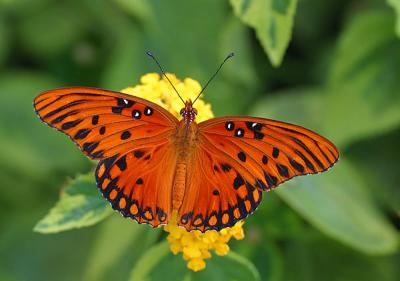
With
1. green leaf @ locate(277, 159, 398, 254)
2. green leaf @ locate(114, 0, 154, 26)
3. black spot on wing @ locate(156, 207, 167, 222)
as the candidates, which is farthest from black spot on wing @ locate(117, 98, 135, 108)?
green leaf @ locate(114, 0, 154, 26)

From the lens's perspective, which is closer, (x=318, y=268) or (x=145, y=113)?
(x=145, y=113)

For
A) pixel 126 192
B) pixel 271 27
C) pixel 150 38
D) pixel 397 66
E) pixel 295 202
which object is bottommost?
pixel 126 192

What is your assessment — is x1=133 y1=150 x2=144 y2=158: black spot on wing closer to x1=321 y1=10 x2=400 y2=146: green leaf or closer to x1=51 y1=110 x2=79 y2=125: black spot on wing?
x1=51 y1=110 x2=79 y2=125: black spot on wing

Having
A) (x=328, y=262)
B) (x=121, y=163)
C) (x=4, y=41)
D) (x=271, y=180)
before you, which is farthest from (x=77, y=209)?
(x=4, y=41)

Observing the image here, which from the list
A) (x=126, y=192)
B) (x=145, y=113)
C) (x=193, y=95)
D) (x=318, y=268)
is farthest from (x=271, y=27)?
(x=318, y=268)

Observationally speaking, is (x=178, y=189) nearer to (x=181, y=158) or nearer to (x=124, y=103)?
(x=181, y=158)

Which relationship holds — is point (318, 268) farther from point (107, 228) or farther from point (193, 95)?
point (193, 95)

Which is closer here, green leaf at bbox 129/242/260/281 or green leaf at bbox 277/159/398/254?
green leaf at bbox 129/242/260/281

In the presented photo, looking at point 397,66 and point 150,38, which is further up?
point 150,38

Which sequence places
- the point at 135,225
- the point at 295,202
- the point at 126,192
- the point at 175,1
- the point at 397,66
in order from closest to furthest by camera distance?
the point at 126,192, the point at 295,202, the point at 135,225, the point at 397,66, the point at 175,1
